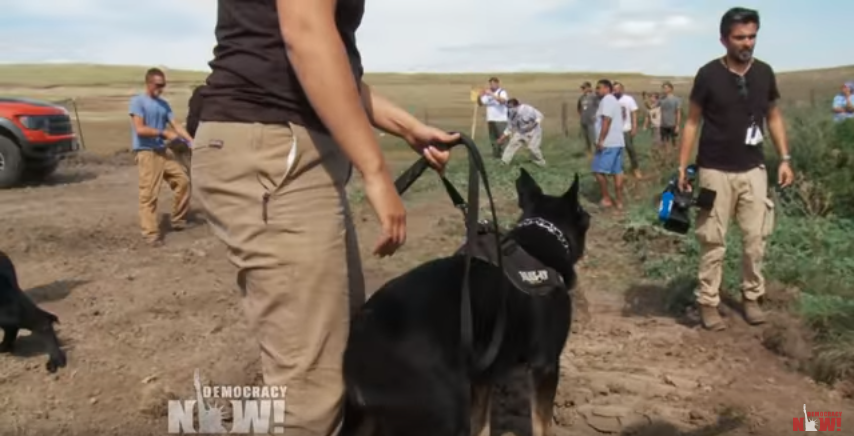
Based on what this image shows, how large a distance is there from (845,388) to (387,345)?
3.43 metres

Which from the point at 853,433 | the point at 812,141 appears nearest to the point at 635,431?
the point at 853,433

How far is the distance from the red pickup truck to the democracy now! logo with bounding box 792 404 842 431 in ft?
44.9

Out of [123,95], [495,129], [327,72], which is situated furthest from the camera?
[123,95]

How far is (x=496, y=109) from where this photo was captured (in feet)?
64.5

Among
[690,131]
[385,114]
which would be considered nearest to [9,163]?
[690,131]

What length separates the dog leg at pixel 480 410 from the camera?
3899 mm

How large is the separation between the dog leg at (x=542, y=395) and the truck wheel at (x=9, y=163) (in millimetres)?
13280

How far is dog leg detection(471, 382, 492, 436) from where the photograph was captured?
12.8 feet

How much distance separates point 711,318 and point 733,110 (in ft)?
4.82

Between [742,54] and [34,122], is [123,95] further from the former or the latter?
[742,54]

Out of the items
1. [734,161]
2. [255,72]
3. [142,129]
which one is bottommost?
[142,129]

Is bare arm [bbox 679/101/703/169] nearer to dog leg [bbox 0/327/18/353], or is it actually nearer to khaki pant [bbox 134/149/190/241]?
dog leg [bbox 0/327/18/353]

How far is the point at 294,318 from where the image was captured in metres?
2.25

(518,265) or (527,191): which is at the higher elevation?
(527,191)
